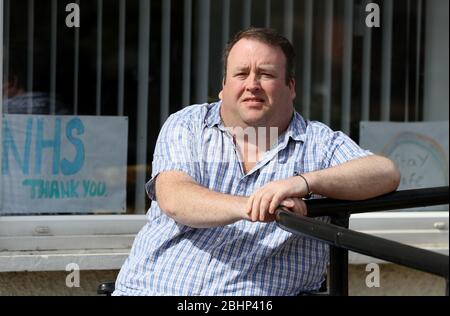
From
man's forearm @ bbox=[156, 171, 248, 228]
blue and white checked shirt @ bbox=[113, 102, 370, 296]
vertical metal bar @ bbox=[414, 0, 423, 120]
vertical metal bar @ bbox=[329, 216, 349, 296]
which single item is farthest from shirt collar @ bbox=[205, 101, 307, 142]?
vertical metal bar @ bbox=[414, 0, 423, 120]

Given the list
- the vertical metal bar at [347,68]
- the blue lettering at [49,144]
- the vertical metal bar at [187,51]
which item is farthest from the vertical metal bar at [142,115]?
the vertical metal bar at [347,68]

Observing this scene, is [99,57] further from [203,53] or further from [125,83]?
[203,53]

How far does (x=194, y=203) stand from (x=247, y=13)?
82.4 inches

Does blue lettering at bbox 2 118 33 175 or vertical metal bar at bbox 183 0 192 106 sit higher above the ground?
vertical metal bar at bbox 183 0 192 106

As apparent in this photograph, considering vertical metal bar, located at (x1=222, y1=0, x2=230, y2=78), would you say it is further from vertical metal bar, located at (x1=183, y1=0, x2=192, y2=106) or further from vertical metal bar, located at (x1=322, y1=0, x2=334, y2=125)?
vertical metal bar, located at (x1=322, y1=0, x2=334, y2=125)

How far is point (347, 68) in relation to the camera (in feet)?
15.5

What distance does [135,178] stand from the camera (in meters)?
4.46

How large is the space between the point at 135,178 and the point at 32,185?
0.50 metres

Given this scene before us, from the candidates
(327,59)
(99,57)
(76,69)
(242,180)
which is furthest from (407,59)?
(242,180)

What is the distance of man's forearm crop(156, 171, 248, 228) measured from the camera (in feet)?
8.45

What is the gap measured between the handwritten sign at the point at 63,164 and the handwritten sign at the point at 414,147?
51.1 inches

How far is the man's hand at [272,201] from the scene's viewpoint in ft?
8.11

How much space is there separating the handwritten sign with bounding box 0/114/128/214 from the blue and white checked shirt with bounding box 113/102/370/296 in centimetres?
146
